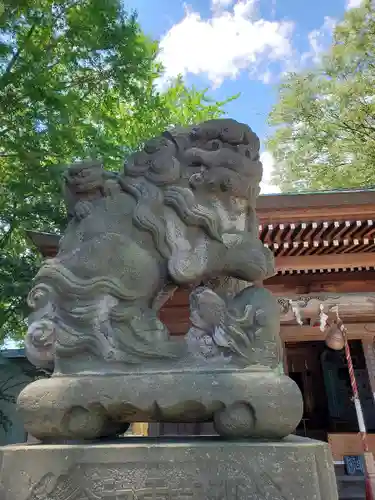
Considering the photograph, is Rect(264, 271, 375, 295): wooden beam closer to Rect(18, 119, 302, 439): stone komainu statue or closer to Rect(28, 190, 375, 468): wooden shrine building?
Rect(28, 190, 375, 468): wooden shrine building

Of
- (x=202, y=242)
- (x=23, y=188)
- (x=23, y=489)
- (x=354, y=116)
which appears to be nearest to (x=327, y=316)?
(x=202, y=242)

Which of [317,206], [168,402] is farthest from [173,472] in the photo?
[317,206]

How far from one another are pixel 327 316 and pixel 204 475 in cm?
445

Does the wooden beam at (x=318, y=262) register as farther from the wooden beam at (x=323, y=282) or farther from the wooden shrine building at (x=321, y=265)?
the wooden beam at (x=323, y=282)

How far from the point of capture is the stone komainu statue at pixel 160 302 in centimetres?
153

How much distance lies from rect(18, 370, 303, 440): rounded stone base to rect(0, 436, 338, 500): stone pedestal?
77mm

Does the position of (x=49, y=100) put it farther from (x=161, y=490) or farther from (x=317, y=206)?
(x=161, y=490)

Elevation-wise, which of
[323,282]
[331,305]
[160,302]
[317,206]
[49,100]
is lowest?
[160,302]

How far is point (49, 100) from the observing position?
496 centimetres

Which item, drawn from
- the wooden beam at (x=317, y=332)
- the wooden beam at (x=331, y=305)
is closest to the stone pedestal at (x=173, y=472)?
the wooden beam at (x=331, y=305)

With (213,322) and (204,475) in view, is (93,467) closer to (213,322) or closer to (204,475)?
(204,475)

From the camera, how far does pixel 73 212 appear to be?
6.97 feet

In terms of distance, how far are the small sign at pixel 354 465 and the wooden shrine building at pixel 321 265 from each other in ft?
0.26

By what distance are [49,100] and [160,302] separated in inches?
158
